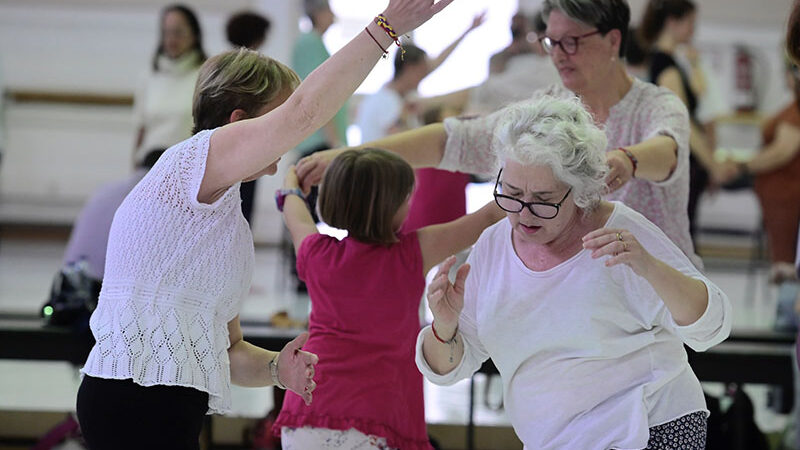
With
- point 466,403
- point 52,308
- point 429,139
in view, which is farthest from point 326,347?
point 466,403

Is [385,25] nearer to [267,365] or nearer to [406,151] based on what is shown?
[267,365]

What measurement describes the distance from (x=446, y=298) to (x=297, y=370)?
0.36m

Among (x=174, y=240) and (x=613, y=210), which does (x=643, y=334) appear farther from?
(x=174, y=240)

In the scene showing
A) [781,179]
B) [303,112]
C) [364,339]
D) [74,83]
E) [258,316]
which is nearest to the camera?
[303,112]

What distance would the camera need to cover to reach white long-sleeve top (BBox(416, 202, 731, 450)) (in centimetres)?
211

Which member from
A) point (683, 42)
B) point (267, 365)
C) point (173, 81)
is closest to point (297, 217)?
point (267, 365)

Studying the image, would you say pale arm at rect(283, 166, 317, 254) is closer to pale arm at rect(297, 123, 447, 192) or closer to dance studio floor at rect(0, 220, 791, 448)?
pale arm at rect(297, 123, 447, 192)

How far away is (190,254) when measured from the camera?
77.4 inches

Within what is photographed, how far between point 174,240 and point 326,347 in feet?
2.38

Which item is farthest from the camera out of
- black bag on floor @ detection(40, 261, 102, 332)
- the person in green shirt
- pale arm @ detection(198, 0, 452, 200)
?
the person in green shirt

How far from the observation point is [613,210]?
221 centimetres

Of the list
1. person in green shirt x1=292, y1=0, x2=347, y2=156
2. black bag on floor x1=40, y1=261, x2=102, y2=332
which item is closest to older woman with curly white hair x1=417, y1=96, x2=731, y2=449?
black bag on floor x1=40, y1=261, x2=102, y2=332

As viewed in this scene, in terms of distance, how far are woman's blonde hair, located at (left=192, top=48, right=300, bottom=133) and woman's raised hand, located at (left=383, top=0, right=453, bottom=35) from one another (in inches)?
11.1

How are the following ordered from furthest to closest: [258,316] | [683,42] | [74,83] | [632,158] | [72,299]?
[74,83]
[683,42]
[258,316]
[72,299]
[632,158]
